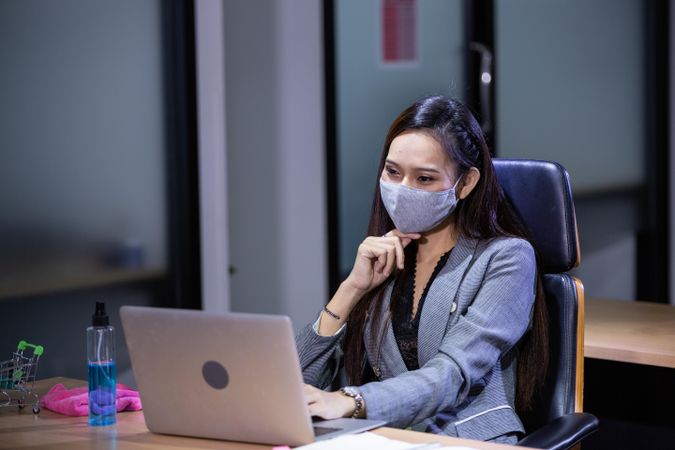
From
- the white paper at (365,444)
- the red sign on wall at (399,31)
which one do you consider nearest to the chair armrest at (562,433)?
the white paper at (365,444)

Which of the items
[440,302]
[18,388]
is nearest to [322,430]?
[440,302]

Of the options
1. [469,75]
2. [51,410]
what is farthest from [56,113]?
[469,75]

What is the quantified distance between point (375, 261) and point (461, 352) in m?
0.30

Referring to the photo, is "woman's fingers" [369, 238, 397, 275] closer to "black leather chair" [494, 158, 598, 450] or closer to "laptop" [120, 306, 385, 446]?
"black leather chair" [494, 158, 598, 450]

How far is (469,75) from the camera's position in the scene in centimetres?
520

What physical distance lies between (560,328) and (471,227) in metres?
0.29

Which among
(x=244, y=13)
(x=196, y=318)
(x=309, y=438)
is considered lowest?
(x=309, y=438)

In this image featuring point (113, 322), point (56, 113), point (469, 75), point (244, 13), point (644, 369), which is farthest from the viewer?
point (469, 75)

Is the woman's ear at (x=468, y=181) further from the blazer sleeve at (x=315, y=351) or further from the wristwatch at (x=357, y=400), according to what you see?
the wristwatch at (x=357, y=400)

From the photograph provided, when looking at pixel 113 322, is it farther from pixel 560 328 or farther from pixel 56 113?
pixel 560 328

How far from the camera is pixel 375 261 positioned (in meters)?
2.23

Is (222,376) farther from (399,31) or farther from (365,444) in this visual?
(399,31)

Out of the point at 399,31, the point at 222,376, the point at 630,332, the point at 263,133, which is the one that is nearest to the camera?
the point at 222,376

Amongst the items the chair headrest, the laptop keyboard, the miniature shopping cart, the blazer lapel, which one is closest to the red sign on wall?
the chair headrest
